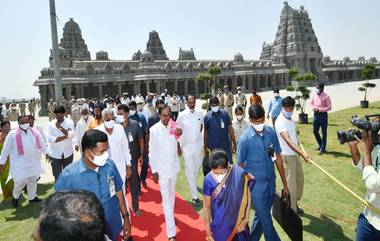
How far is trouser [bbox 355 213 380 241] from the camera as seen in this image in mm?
3203

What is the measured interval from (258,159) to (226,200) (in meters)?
1.06

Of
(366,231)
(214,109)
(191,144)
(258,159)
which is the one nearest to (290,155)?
(258,159)

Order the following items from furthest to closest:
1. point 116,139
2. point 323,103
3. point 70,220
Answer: point 323,103
point 116,139
point 70,220

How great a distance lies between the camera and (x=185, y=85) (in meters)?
65.2

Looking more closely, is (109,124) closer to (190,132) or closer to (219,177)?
(190,132)

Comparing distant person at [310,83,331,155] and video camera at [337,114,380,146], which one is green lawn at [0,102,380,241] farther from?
video camera at [337,114,380,146]

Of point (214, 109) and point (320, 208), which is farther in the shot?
point (214, 109)

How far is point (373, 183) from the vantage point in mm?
2947

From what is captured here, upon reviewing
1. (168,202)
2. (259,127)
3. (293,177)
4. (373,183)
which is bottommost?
(168,202)

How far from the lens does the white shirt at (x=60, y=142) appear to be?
7418 mm

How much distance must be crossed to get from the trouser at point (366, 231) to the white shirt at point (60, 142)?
6162mm

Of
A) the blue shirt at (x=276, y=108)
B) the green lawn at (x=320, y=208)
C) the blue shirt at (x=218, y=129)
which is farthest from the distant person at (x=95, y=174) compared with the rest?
the blue shirt at (x=276, y=108)

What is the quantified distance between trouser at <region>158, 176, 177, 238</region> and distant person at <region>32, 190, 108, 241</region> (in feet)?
12.4

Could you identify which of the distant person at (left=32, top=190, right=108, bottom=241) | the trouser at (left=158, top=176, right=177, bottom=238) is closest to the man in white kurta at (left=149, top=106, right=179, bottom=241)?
the trouser at (left=158, top=176, right=177, bottom=238)
